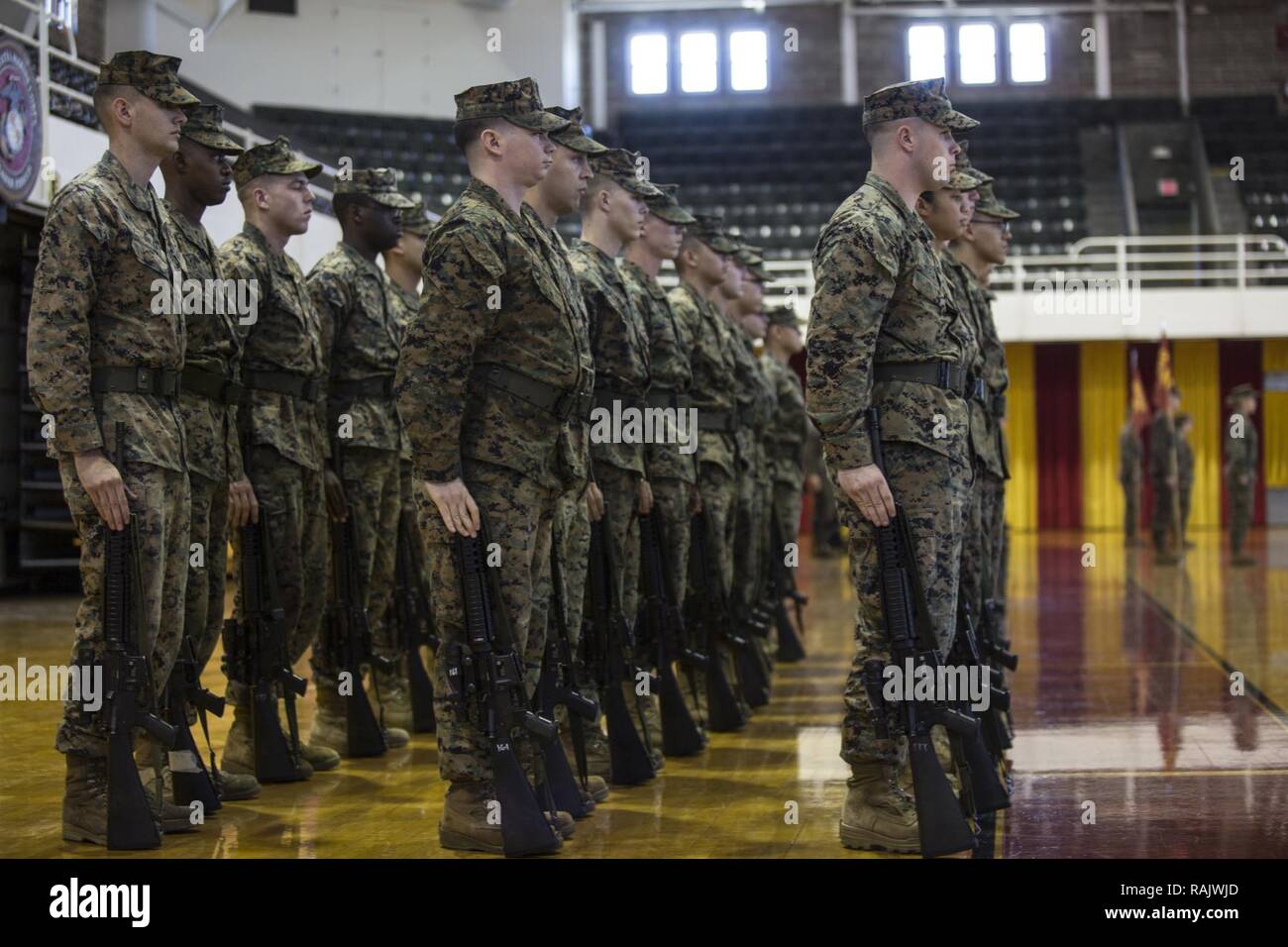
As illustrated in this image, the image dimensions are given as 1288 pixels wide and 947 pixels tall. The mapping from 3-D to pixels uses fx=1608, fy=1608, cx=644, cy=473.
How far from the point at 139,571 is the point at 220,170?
1102 millimetres

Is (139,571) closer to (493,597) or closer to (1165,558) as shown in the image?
(493,597)

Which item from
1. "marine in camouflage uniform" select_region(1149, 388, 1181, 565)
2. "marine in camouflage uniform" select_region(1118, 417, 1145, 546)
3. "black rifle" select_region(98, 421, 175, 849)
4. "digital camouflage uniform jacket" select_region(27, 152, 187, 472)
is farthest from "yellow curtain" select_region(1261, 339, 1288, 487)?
"black rifle" select_region(98, 421, 175, 849)

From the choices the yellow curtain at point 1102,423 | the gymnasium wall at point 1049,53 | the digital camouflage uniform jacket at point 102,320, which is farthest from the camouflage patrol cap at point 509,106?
the gymnasium wall at point 1049,53

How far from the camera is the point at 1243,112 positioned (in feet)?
60.5

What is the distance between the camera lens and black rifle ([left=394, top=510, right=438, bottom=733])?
493 cm

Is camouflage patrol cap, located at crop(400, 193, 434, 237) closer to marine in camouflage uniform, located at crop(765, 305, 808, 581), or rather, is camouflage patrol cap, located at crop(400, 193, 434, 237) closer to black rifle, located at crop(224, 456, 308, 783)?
black rifle, located at crop(224, 456, 308, 783)

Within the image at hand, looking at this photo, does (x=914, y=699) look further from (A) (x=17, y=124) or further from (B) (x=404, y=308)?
(A) (x=17, y=124)

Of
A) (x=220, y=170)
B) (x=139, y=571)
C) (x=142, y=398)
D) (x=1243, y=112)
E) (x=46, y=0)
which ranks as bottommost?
(x=139, y=571)

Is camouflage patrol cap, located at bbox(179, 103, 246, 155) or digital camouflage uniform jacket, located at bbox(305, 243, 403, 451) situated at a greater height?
camouflage patrol cap, located at bbox(179, 103, 246, 155)

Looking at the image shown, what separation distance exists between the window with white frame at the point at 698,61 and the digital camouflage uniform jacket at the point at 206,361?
15821 millimetres

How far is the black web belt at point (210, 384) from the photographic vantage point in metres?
3.68

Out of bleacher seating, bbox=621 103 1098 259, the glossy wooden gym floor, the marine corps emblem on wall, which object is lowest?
the glossy wooden gym floor
